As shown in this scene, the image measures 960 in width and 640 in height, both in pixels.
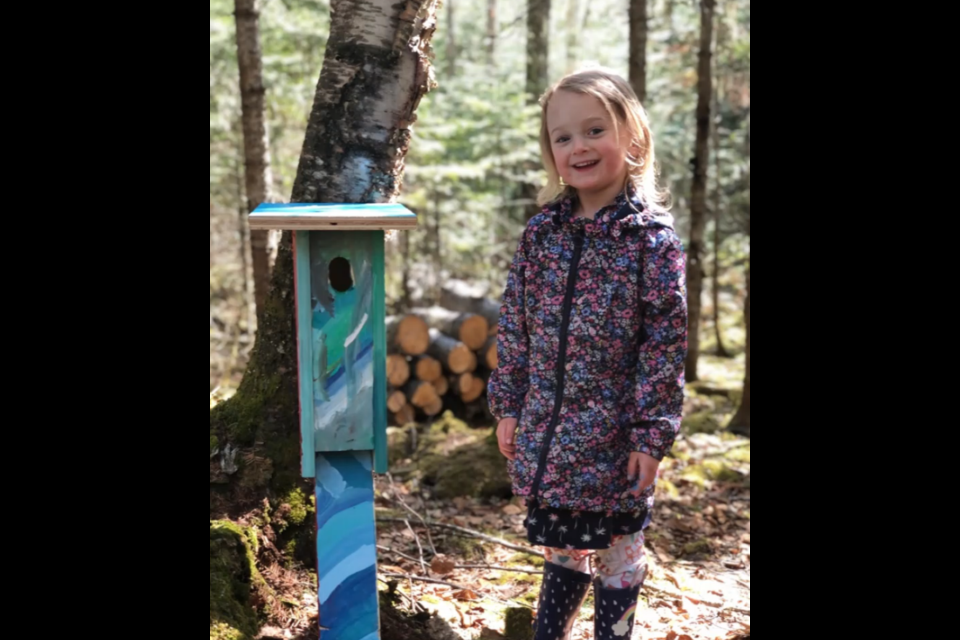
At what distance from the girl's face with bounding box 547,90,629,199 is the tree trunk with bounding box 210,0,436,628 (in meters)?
0.96

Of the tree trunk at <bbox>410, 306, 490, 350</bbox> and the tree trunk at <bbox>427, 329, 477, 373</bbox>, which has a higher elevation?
the tree trunk at <bbox>410, 306, 490, 350</bbox>

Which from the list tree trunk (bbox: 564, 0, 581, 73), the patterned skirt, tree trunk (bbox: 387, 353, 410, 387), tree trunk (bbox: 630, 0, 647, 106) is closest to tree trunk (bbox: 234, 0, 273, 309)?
tree trunk (bbox: 387, 353, 410, 387)

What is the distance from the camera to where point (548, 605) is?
279cm

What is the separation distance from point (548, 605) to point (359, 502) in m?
0.74

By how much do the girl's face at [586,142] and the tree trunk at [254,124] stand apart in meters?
3.50

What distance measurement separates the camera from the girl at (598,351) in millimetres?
2574

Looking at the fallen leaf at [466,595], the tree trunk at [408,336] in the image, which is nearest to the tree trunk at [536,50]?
the tree trunk at [408,336]

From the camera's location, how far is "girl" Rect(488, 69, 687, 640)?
257 centimetres

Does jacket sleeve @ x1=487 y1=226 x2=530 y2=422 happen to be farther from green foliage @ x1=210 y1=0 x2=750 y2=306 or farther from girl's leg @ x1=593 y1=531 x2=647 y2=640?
green foliage @ x1=210 y1=0 x2=750 y2=306

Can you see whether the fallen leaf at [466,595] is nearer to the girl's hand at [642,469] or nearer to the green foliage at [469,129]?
the girl's hand at [642,469]

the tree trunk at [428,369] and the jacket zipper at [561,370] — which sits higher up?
the jacket zipper at [561,370]

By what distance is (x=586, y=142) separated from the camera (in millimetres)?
2650

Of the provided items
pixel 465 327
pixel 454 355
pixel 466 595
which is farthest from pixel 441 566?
pixel 465 327

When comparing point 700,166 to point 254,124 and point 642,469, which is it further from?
point 642,469
